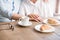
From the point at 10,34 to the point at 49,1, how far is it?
5.12 feet

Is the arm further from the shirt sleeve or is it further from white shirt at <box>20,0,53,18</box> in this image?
white shirt at <box>20,0,53,18</box>

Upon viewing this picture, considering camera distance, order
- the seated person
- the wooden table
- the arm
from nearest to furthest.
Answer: the wooden table < the arm < the seated person

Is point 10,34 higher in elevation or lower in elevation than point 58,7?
lower

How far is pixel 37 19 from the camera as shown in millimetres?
1443

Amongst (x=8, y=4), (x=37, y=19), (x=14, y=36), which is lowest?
(x=14, y=36)

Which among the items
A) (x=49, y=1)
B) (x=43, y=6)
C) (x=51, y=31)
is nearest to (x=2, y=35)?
(x=51, y=31)

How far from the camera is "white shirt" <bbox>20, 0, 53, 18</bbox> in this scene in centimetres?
217

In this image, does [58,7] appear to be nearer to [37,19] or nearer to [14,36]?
[37,19]

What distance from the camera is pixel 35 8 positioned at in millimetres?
2217

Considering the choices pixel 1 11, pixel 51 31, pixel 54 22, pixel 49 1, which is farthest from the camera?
pixel 49 1

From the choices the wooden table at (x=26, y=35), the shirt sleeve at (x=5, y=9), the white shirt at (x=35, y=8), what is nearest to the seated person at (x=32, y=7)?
the white shirt at (x=35, y=8)

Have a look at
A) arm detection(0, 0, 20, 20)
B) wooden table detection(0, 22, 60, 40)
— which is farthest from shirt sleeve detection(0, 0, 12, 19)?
wooden table detection(0, 22, 60, 40)

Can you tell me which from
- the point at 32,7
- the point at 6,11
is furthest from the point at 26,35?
the point at 32,7

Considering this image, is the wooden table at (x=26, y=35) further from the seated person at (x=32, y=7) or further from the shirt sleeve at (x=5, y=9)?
the seated person at (x=32, y=7)
